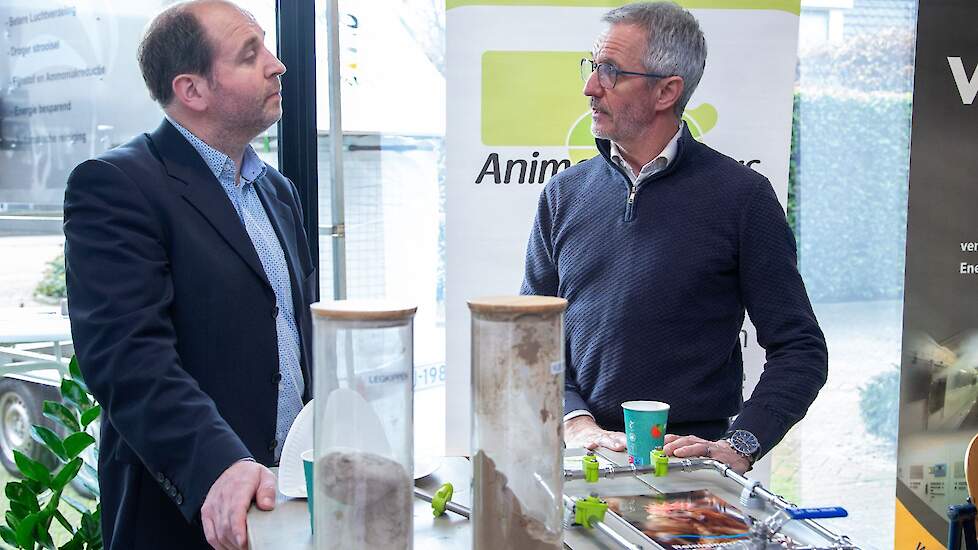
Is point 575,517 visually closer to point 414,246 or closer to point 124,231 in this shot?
point 124,231

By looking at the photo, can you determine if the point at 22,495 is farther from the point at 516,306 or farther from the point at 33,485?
the point at 516,306

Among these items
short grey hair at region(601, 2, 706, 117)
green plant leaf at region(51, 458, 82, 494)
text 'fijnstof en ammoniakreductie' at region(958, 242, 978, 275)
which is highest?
short grey hair at region(601, 2, 706, 117)

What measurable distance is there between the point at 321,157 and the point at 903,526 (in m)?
2.92

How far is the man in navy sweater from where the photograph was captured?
2.13 meters

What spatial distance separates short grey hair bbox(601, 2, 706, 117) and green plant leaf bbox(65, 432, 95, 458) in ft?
6.68

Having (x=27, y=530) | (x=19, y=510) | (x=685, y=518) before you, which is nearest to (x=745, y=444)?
(x=685, y=518)

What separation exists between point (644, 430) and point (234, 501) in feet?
2.39

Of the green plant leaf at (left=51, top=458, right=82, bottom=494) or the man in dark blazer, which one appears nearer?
the man in dark blazer

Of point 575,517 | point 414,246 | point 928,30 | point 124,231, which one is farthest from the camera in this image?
point 414,246

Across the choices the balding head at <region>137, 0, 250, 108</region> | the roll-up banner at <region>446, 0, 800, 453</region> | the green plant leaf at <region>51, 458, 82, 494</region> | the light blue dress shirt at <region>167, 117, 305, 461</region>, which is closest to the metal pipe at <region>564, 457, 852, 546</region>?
the light blue dress shirt at <region>167, 117, 305, 461</region>

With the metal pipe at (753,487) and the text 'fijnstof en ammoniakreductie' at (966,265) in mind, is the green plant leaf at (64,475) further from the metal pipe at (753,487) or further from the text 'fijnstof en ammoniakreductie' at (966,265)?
the text 'fijnstof en ammoniakreductie' at (966,265)

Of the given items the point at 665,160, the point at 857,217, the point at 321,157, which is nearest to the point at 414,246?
the point at 321,157

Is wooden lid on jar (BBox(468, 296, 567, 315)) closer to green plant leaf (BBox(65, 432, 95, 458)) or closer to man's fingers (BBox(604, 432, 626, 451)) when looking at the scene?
man's fingers (BBox(604, 432, 626, 451))

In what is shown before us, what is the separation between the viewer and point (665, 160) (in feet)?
7.57
